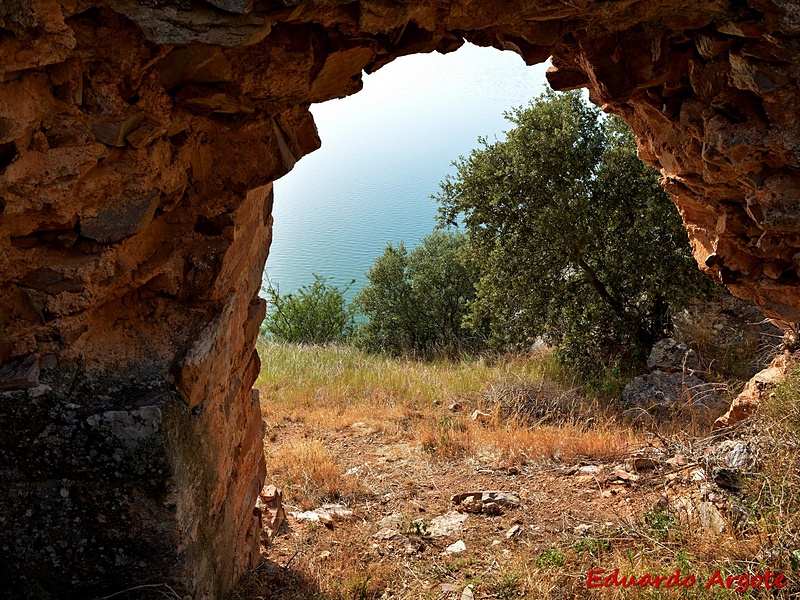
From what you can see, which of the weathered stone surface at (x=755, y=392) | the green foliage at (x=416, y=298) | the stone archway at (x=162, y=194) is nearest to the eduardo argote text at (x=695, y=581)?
the weathered stone surface at (x=755, y=392)

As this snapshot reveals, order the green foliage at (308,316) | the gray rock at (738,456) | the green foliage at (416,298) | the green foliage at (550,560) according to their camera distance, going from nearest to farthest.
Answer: the green foliage at (550,560) < the gray rock at (738,456) < the green foliage at (416,298) < the green foliage at (308,316)

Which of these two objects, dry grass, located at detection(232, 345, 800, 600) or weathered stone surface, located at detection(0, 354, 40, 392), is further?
dry grass, located at detection(232, 345, 800, 600)

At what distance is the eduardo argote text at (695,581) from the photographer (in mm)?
3475

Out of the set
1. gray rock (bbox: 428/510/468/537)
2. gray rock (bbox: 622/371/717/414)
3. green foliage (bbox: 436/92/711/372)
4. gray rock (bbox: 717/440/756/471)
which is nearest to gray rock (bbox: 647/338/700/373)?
gray rock (bbox: 622/371/717/414)

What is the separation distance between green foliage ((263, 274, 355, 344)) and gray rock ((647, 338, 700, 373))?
9.67 metres

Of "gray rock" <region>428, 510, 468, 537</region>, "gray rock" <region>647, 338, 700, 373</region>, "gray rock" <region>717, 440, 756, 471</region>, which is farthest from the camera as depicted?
"gray rock" <region>647, 338, 700, 373</region>

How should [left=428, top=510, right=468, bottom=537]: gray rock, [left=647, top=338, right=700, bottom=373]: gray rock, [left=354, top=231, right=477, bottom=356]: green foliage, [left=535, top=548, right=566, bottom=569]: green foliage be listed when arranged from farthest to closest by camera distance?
[left=354, top=231, right=477, bottom=356]: green foliage
[left=647, top=338, right=700, bottom=373]: gray rock
[left=428, top=510, right=468, bottom=537]: gray rock
[left=535, top=548, right=566, bottom=569]: green foliage

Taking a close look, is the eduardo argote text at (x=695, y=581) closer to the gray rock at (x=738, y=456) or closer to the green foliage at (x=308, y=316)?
the gray rock at (x=738, y=456)

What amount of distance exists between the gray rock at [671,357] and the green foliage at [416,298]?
6.48 meters

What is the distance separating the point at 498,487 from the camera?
5398 mm

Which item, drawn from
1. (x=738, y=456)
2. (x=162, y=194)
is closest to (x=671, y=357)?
(x=738, y=456)

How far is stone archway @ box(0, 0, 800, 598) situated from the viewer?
254 cm

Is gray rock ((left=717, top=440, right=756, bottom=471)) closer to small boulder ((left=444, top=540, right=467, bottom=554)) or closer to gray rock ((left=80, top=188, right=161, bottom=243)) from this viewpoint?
small boulder ((left=444, top=540, right=467, bottom=554))

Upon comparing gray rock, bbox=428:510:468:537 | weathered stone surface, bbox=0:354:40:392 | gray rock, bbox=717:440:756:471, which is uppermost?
weathered stone surface, bbox=0:354:40:392
